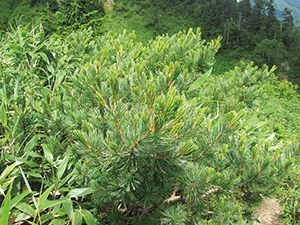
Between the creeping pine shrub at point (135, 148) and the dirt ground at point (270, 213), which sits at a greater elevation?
the creeping pine shrub at point (135, 148)

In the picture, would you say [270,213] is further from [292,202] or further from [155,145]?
[155,145]

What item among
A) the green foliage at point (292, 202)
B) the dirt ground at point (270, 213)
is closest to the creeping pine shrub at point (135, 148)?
the dirt ground at point (270, 213)

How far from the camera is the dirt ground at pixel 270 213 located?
9.72 feet

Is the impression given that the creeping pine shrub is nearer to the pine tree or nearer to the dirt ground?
the pine tree

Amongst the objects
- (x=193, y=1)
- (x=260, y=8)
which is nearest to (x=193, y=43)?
(x=260, y=8)

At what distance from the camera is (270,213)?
10.3ft

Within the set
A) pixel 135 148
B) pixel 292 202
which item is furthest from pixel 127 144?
pixel 292 202

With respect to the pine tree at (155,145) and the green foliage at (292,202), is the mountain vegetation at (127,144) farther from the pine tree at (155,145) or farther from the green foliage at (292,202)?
the green foliage at (292,202)

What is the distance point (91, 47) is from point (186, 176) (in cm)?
125

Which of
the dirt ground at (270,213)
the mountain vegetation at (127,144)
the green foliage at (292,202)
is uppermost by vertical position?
the mountain vegetation at (127,144)

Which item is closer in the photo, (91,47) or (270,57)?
(91,47)

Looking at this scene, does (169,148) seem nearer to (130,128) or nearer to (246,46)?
(130,128)

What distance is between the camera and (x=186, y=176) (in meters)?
0.84

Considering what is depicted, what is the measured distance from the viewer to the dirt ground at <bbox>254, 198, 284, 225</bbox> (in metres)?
2.96
